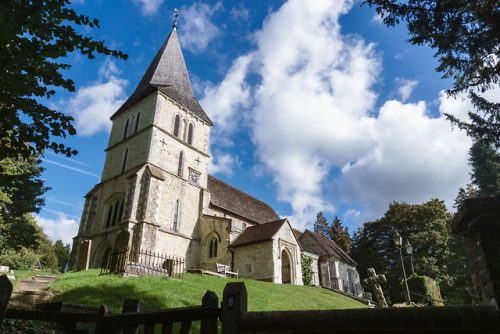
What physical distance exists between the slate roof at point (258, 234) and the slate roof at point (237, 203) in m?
4.28

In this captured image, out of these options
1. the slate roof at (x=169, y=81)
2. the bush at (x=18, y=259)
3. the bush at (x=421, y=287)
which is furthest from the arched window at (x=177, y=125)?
the bush at (x=421, y=287)

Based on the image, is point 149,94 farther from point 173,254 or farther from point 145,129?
point 173,254

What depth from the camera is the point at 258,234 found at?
923 inches

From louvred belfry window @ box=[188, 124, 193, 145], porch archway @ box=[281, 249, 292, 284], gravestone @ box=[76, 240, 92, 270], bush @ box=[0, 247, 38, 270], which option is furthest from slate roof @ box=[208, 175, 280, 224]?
bush @ box=[0, 247, 38, 270]

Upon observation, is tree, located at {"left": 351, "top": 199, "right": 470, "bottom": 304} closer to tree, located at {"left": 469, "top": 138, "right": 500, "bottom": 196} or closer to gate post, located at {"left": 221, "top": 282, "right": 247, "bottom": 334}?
tree, located at {"left": 469, "top": 138, "right": 500, "bottom": 196}

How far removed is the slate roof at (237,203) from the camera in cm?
2886

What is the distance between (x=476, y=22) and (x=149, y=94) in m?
22.4

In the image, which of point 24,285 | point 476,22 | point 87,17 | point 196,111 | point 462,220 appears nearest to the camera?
point 462,220

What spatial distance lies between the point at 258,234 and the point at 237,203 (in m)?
7.88

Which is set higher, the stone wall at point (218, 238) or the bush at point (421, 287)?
the stone wall at point (218, 238)

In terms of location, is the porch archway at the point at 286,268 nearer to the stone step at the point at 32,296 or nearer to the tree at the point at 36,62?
the stone step at the point at 32,296

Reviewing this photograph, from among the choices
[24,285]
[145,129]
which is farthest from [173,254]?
[24,285]

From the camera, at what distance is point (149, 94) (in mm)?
25953

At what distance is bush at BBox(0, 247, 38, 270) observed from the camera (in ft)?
92.0
